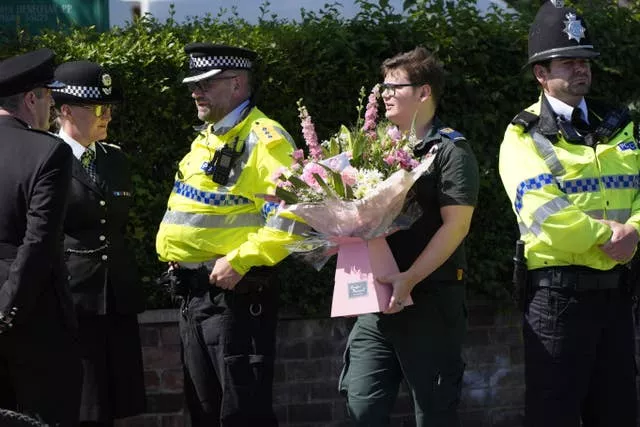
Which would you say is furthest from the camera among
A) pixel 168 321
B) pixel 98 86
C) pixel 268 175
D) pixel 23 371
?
pixel 168 321

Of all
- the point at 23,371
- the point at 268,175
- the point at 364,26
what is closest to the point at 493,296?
the point at 364,26

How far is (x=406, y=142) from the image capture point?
5441 mm

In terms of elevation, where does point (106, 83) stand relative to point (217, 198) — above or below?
above

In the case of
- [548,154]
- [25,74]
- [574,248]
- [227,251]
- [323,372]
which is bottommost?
[323,372]

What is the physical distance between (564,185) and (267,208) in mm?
1446

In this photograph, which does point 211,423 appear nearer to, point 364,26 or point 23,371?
point 23,371

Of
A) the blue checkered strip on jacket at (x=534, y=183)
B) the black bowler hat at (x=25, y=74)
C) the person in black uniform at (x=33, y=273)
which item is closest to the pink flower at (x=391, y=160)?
the blue checkered strip on jacket at (x=534, y=183)

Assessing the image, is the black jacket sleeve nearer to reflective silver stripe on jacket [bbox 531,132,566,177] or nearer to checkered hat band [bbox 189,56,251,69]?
checkered hat band [bbox 189,56,251,69]

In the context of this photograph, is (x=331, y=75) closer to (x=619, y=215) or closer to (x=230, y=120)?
(x=230, y=120)

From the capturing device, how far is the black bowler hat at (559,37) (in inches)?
228

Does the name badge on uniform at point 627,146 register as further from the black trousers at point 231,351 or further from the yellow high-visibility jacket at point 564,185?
the black trousers at point 231,351

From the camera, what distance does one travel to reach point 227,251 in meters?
6.09

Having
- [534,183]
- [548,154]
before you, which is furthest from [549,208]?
[548,154]

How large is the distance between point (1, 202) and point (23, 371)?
753mm
